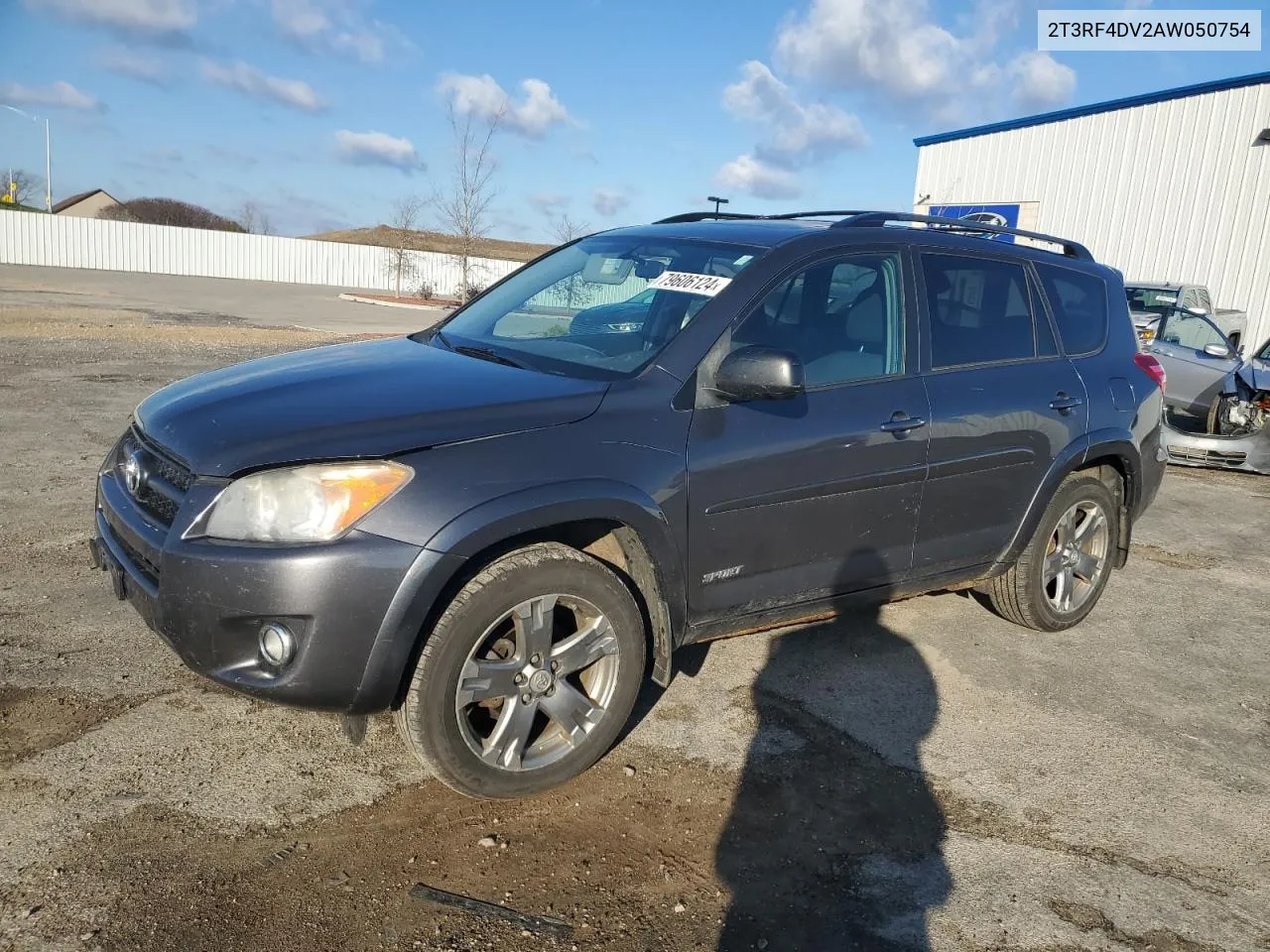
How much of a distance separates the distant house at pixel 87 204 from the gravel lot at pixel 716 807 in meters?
99.0

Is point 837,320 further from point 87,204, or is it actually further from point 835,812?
point 87,204

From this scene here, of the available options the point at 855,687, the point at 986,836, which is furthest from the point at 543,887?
the point at 855,687

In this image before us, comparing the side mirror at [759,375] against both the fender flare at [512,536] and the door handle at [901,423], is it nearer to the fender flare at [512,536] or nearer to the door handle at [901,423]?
the fender flare at [512,536]

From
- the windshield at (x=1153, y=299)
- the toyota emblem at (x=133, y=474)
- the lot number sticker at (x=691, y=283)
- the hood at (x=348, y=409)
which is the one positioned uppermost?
the windshield at (x=1153, y=299)

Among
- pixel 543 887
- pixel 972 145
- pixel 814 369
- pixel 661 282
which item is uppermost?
pixel 972 145

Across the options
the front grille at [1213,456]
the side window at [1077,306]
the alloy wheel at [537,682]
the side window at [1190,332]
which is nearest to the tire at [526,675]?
the alloy wheel at [537,682]

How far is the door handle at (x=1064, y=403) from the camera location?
4457 millimetres

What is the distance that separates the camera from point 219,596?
2.71 m

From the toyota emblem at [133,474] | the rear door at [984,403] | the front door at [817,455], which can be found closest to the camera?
the toyota emblem at [133,474]

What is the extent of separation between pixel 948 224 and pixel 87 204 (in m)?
104

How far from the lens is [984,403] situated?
13.6ft

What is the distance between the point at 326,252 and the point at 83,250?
35.2 ft

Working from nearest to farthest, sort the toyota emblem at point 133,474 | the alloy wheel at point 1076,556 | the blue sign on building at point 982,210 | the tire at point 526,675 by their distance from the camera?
→ the tire at point 526,675 < the toyota emblem at point 133,474 < the alloy wheel at point 1076,556 < the blue sign on building at point 982,210

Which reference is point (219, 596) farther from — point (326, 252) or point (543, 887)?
point (326, 252)
